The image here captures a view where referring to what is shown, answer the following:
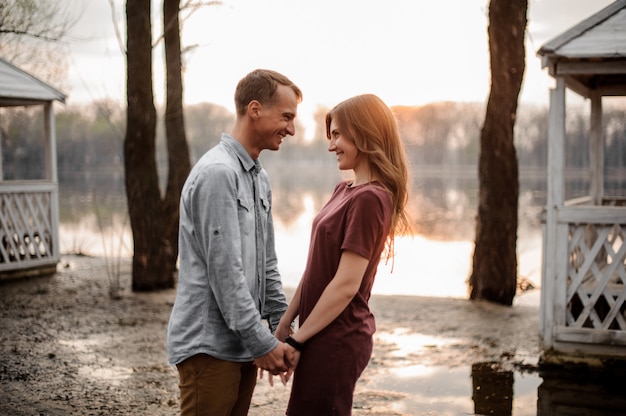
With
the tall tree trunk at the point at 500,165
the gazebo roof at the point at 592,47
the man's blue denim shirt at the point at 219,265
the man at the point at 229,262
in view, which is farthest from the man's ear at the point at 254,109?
the tall tree trunk at the point at 500,165

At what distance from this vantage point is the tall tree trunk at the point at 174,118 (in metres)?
12.3

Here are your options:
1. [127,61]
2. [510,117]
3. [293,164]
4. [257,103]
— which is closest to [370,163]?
[257,103]

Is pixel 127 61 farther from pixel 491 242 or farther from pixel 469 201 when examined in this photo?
pixel 469 201

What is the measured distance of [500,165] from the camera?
32.0ft

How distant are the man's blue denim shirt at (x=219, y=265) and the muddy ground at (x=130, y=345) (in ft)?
9.18

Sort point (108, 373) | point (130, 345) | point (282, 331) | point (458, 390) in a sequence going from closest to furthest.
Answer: point (282, 331), point (458, 390), point (108, 373), point (130, 345)

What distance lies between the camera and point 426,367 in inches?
267

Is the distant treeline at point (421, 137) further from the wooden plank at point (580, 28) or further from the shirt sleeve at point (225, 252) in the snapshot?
the shirt sleeve at point (225, 252)

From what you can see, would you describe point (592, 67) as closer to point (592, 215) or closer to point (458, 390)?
point (592, 215)

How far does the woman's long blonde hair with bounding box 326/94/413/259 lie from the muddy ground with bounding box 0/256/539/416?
9.97 ft

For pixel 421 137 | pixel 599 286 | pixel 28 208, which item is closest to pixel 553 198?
pixel 599 286

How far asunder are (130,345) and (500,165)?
18.8ft

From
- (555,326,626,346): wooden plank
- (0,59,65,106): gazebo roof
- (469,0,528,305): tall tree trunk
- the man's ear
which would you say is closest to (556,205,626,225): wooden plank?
(555,326,626,346): wooden plank

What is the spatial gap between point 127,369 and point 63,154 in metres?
129
